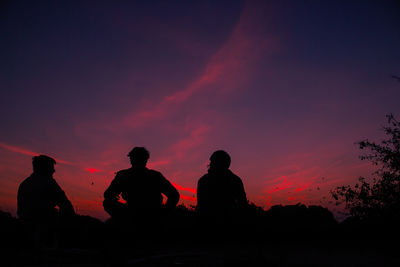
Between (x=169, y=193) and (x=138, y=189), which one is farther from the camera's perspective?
(x=169, y=193)

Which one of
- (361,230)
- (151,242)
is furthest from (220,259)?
(361,230)

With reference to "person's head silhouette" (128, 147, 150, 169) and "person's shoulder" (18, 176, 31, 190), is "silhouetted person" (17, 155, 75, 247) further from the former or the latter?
"person's head silhouette" (128, 147, 150, 169)

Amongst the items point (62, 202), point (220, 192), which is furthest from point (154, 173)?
point (62, 202)

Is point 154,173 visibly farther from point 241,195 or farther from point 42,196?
point 42,196

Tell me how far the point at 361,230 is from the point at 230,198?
22.6 ft

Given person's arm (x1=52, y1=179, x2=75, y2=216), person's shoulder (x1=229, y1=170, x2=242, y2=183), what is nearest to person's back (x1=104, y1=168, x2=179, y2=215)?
person's shoulder (x1=229, y1=170, x2=242, y2=183)

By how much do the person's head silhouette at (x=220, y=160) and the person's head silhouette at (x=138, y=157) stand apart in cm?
148

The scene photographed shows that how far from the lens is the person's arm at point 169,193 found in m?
4.54

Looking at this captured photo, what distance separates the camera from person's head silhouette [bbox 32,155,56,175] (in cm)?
562

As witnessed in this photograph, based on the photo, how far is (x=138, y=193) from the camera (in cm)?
441

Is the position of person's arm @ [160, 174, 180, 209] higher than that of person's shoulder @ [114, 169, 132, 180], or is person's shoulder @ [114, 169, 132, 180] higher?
person's shoulder @ [114, 169, 132, 180]

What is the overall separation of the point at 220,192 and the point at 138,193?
1.75 m

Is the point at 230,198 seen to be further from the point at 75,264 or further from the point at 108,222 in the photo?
the point at 75,264

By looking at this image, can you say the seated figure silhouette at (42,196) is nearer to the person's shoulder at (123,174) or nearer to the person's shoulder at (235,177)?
the person's shoulder at (123,174)
